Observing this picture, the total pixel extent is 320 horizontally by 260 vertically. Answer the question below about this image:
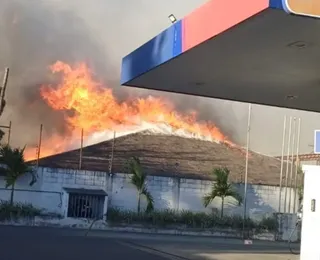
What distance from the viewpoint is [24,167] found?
32969 mm

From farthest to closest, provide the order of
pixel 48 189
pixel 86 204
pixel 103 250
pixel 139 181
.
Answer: pixel 139 181 → pixel 86 204 → pixel 48 189 → pixel 103 250

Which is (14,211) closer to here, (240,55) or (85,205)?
(85,205)

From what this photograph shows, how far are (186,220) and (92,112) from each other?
16078mm

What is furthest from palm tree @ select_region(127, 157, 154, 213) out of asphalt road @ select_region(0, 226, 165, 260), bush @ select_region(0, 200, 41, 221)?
asphalt road @ select_region(0, 226, 165, 260)

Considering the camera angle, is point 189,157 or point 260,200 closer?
point 260,200

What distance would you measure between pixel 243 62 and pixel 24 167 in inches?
838

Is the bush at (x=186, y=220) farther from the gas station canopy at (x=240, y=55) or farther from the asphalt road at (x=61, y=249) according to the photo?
the gas station canopy at (x=240, y=55)

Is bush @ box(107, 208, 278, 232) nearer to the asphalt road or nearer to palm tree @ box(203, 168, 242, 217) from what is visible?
palm tree @ box(203, 168, 242, 217)

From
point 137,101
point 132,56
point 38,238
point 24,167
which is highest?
point 137,101

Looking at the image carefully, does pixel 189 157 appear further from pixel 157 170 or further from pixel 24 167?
pixel 24 167

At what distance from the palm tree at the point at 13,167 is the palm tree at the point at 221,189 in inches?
359

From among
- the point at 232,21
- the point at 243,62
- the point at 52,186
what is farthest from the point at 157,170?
the point at 232,21

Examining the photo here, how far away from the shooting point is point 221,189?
35.8 metres

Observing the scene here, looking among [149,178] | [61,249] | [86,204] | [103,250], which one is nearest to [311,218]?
[103,250]
